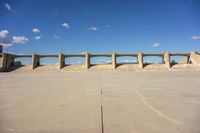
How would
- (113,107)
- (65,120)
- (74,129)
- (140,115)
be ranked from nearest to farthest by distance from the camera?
(74,129) → (65,120) → (140,115) → (113,107)

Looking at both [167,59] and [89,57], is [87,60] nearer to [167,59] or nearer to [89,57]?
[89,57]

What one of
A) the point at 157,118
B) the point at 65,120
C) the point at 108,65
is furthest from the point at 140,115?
the point at 108,65

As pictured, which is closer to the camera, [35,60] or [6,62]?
[6,62]

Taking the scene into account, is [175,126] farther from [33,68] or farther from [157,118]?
[33,68]

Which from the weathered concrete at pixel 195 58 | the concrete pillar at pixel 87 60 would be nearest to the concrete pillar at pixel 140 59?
the concrete pillar at pixel 87 60

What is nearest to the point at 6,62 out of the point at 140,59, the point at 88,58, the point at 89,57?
the point at 88,58

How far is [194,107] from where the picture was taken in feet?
21.0

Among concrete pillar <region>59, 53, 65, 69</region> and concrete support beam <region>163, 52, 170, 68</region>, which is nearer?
concrete support beam <region>163, 52, 170, 68</region>

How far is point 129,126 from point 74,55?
46.9 metres

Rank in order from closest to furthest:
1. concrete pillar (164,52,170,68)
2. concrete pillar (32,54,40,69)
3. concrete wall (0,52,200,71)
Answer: concrete pillar (164,52,170,68) → concrete wall (0,52,200,71) → concrete pillar (32,54,40,69)

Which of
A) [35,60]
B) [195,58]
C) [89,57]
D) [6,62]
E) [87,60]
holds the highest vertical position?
[89,57]

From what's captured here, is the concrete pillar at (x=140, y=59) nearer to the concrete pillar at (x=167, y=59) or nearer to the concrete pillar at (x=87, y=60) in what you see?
the concrete pillar at (x=167, y=59)

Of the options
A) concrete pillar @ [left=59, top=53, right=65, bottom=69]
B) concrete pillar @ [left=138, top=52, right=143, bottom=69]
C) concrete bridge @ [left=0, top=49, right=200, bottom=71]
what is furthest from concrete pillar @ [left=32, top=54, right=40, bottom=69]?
concrete pillar @ [left=138, top=52, right=143, bottom=69]

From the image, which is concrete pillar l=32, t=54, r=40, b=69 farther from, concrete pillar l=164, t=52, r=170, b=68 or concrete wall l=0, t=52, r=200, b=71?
concrete pillar l=164, t=52, r=170, b=68
